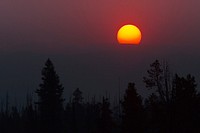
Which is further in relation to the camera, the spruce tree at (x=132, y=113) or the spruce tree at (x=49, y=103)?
the spruce tree at (x=49, y=103)

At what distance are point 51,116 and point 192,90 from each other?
74.4 feet

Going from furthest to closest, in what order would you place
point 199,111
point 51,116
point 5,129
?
point 5,129 → point 51,116 → point 199,111

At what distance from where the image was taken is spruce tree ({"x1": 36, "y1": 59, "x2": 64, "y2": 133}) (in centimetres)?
6831

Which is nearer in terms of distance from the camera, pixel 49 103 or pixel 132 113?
pixel 132 113

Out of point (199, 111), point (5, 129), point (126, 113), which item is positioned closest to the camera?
point (126, 113)

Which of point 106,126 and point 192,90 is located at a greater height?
point 192,90

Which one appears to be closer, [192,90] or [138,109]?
[138,109]

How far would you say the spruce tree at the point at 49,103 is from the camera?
68.3 metres

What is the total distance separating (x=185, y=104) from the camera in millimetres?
50750

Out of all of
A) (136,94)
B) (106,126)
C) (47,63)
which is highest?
(47,63)

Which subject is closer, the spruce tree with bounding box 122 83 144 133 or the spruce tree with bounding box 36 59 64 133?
the spruce tree with bounding box 122 83 144 133

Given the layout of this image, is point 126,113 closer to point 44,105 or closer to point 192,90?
point 192,90

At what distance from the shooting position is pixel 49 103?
68.9 meters

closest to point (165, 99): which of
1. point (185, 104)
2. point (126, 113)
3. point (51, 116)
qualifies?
point (185, 104)
